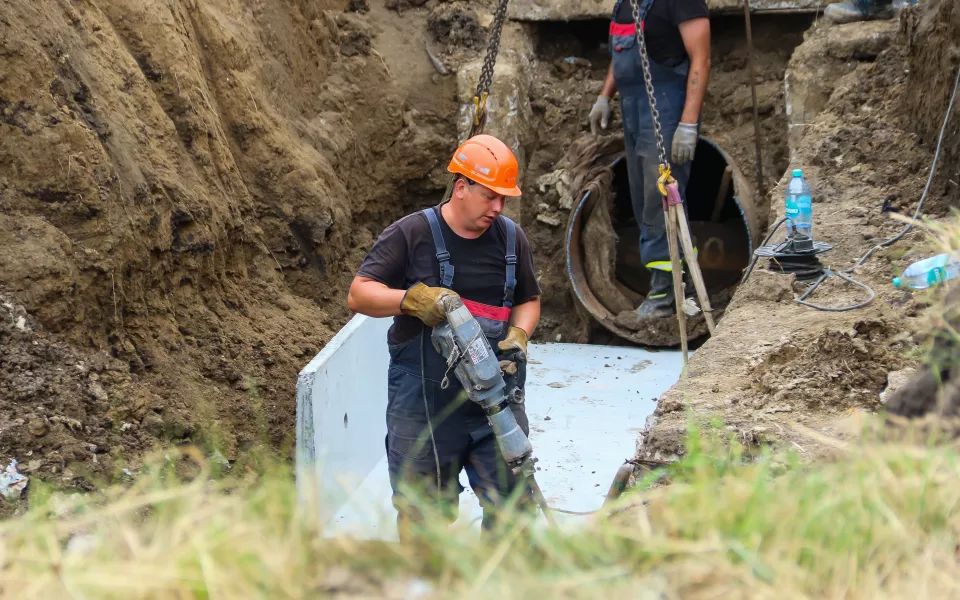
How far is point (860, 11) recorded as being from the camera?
6.58m

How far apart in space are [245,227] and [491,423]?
285cm

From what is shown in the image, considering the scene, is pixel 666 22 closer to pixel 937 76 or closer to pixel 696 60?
pixel 696 60

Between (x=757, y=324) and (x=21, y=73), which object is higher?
(x=21, y=73)

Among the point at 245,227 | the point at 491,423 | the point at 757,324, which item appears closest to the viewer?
the point at 491,423

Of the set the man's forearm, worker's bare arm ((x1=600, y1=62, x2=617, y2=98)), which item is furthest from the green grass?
worker's bare arm ((x1=600, y1=62, x2=617, y2=98))

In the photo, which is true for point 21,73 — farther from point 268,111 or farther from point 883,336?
Answer: point 883,336

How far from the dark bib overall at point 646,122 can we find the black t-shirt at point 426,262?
9.43 ft

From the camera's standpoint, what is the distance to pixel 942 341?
84.6 inches

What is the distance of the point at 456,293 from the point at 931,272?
1.64 meters

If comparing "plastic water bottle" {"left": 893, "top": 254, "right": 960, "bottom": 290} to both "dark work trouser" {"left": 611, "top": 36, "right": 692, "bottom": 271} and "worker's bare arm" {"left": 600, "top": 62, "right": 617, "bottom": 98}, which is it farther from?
"worker's bare arm" {"left": 600, "top": 62, "right": 617, "bottom": 98}

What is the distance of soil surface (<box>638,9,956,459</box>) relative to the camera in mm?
3055

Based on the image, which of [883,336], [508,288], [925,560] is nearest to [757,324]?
[883,336]

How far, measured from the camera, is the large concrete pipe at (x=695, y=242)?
6797 mm

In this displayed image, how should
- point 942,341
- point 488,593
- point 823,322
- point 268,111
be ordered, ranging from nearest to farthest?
point 488,593
point 942,341
point 823,322
point 268,111
